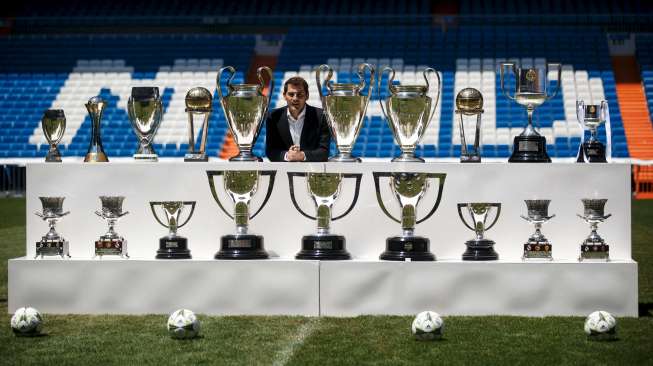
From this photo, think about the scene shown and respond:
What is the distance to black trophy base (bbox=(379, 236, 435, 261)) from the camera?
5242mm

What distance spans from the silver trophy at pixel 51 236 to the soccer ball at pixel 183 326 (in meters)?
1.16

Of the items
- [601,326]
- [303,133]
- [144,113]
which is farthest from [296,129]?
[601,326]

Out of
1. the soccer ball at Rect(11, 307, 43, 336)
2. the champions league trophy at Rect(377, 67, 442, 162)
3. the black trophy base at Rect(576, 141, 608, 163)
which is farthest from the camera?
the black trophy base at Rect(576, 141, 608, 163)

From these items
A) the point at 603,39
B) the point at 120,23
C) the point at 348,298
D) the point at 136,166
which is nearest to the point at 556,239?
the point at 348,298

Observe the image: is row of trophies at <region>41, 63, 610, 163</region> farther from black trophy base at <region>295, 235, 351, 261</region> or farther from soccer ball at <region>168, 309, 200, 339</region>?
soccer ball at <region>168, 309, 200, 339</region>

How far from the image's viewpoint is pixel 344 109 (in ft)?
18.7

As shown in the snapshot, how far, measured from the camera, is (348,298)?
5.16 m

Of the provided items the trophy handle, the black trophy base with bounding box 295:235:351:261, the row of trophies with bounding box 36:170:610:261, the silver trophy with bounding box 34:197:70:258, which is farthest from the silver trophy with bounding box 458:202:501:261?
the silver trophy with bounding box 34:197:70:258

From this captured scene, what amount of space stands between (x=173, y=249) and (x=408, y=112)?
1.47 meters

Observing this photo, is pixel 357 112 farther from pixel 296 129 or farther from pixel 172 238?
pixel 172 238

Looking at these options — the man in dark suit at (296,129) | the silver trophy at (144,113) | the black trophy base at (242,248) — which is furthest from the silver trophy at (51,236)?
the man in dark suit at (296,129)

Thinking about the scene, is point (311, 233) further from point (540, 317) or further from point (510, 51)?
point (510, 51)

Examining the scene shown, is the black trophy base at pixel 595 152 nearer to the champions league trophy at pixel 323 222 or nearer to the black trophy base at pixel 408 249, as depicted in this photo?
the black trophy base at pixel 408 249

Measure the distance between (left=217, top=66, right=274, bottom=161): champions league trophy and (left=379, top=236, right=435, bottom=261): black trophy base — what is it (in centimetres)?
98
